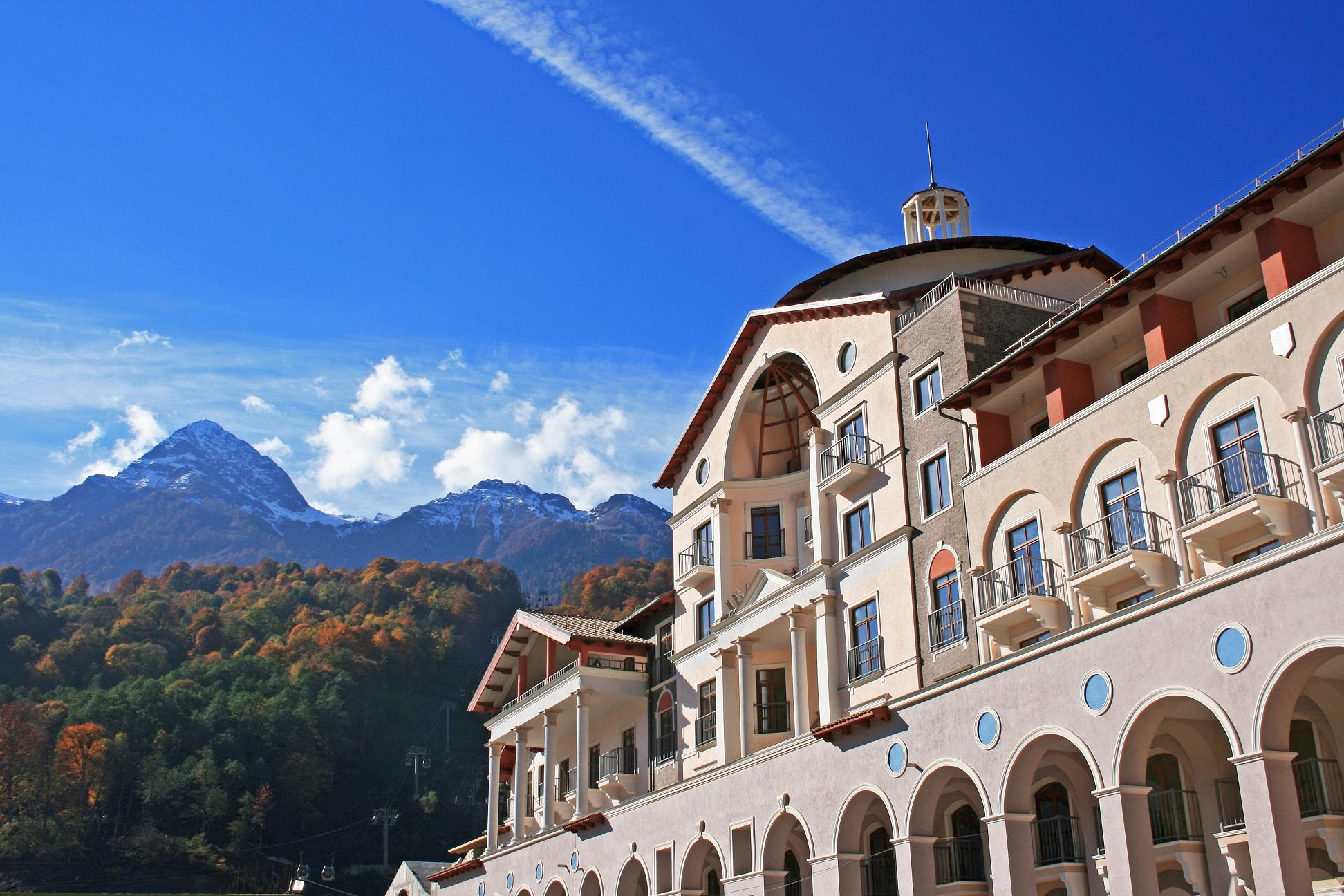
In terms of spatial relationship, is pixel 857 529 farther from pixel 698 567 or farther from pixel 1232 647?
pixel 1232 647

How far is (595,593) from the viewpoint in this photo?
417 feet

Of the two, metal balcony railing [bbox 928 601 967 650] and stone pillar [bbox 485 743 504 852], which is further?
stone pillar [bbox 485 743 504 852]

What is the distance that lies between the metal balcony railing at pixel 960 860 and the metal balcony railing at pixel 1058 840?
1521 millimetres

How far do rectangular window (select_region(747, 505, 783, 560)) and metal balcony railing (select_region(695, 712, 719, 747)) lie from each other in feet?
16.7

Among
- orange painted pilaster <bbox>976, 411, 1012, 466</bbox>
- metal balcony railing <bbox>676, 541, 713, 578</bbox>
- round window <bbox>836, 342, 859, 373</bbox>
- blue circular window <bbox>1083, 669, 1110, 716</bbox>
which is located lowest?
blue circular window <bbox>1083, 669, 1110, 716</bbox>

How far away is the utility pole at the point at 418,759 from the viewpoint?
336ft

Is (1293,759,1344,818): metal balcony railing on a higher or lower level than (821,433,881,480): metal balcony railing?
lower

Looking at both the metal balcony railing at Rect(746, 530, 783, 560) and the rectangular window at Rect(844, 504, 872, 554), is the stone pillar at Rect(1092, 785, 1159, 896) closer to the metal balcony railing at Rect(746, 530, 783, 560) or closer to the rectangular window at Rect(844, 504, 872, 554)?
the rectangular window at Rect(844, 504, 872, 554)

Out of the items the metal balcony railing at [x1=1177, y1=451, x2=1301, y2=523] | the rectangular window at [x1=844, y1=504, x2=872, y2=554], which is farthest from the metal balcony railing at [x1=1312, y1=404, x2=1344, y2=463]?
the rectangular window at [x1=844, y1=504, x2=872, y2=554]

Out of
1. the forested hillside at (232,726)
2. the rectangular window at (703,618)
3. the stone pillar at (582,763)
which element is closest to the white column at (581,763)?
the stone pillar at (582,763)

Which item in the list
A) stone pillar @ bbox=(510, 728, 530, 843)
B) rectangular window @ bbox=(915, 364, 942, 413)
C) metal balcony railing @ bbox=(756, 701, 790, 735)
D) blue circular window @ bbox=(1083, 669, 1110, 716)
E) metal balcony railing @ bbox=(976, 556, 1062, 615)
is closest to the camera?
blue circular window @ bbox=(1083, 669, 1110, 716)

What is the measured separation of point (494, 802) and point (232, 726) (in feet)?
187

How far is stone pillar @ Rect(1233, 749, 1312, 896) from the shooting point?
17.3m

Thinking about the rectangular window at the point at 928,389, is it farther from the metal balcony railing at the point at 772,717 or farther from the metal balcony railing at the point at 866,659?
the metal balcony railing at the point at 772,717
